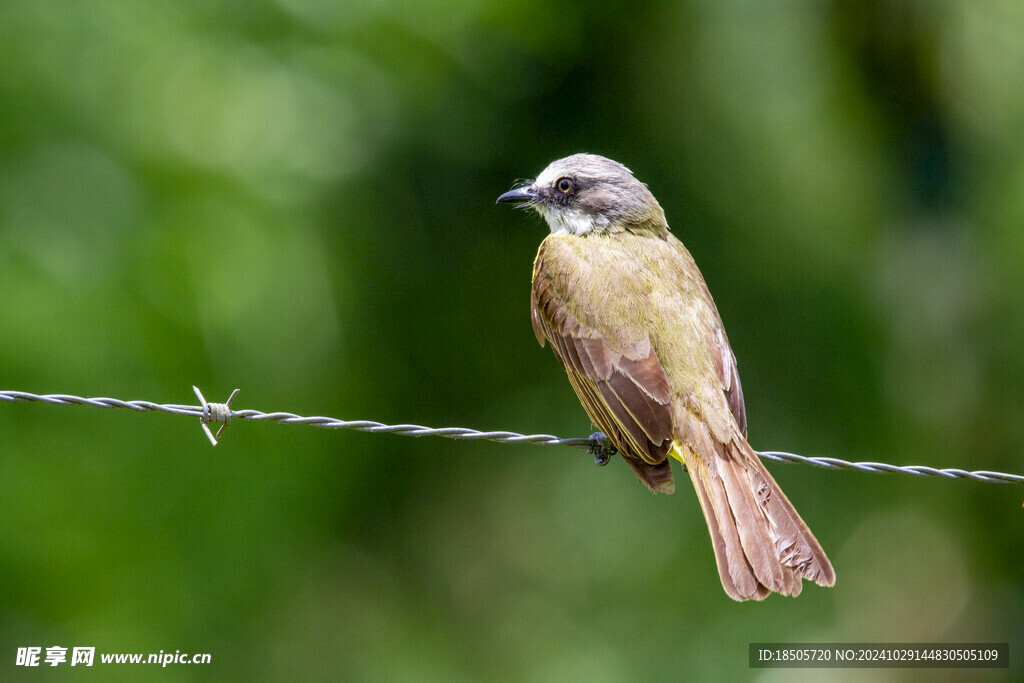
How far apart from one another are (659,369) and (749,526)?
90 centimetres

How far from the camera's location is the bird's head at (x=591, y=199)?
6.02 meters

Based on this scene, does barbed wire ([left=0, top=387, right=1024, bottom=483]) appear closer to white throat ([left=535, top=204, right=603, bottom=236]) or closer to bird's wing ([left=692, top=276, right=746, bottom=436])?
bird's wing ([left=692, top=276, right=746, bottom=436])

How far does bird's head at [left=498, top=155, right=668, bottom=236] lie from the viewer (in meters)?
6.02

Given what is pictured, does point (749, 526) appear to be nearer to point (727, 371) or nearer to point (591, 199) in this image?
point (727, 371)

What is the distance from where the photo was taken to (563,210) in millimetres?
6211

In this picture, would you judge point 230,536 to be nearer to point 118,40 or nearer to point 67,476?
point 67,476

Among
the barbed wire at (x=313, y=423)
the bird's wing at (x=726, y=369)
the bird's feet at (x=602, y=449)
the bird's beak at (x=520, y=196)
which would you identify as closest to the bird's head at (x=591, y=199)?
the bird's beak at (x=520, y=196)

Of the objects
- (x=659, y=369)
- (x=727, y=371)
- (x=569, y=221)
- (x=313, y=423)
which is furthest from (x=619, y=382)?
(x=313, y=423)

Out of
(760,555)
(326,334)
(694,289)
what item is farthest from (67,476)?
(760,555)

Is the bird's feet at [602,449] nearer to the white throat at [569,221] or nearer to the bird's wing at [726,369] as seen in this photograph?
the bird's wing at [726,369]

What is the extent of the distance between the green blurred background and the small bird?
9.80 feet

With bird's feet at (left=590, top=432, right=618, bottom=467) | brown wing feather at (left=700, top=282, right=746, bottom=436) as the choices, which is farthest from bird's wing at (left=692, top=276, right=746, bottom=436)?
bird's feet at (left=590, top=432, right=618, bottom=467)

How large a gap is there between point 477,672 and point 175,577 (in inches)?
103

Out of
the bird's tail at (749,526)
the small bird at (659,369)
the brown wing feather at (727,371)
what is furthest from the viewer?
the brown wing feather at (727,371)
